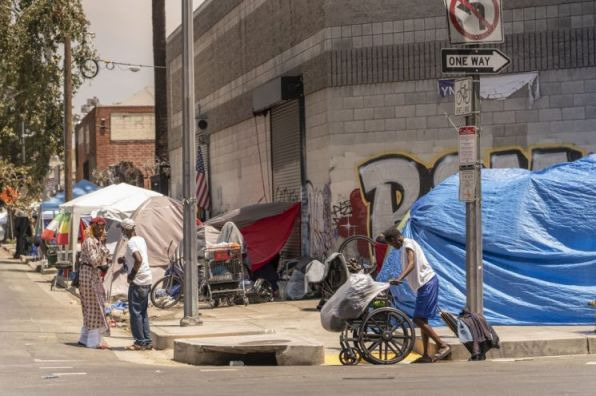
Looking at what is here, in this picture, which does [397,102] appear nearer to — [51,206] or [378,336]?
[378,336]

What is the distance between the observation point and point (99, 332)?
16.0 m

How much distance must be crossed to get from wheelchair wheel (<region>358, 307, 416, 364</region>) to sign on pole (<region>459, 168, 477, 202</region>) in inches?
73.7

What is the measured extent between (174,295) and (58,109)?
2505 centimetres

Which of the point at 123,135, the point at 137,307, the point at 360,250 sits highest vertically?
the point at 123,135

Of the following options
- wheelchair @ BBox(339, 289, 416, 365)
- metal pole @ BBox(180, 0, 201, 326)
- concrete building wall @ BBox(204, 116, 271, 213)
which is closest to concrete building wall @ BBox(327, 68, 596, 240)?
metal pole @ BBox(180, 0, 201, 326)

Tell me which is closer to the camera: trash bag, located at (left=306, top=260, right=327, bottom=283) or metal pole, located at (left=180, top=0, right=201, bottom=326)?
metal pole, located at (left=180, top=0, right=201, bottom=326)

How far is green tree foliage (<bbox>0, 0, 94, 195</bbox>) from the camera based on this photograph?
4384cm

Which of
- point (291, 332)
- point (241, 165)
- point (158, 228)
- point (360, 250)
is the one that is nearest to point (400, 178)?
point (360, 250)

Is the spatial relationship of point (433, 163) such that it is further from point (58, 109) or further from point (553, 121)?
point (58, 109)

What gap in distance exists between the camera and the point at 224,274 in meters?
21.6

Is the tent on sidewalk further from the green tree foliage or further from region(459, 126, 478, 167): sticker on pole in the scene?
region(459, 126, 478, 167): sticker on pole

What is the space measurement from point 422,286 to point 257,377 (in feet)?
8.80

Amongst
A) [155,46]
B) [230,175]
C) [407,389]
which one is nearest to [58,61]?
[155,46]

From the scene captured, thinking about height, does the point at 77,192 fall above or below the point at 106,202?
above
